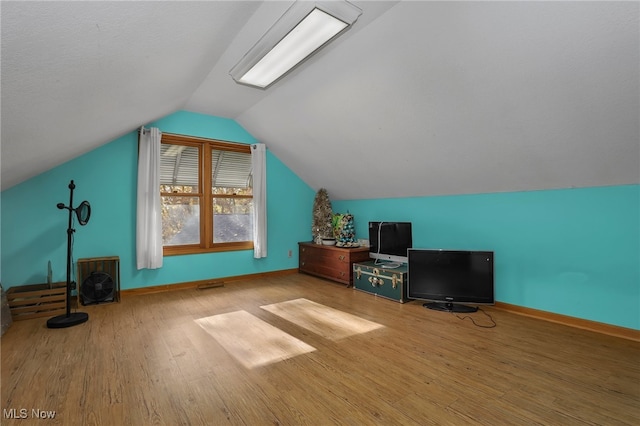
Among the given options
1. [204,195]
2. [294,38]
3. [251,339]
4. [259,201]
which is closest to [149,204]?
[204,195]

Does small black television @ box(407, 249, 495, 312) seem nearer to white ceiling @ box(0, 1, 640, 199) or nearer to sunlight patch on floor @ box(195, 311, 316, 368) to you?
white ceiling @ box(0, 1, 640, 199)

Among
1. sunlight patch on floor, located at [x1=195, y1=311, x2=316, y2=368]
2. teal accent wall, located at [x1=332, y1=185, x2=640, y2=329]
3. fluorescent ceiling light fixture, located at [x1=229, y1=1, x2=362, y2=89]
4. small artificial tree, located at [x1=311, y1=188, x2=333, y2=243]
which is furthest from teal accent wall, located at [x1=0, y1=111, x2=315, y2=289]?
teal accent wall, located at [x1=332, y1=185, x2=640, y2=329]

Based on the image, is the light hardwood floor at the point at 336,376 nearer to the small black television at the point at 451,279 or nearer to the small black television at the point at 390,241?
the small black television at the point at 451,279

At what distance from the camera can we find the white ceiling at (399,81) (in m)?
1.48

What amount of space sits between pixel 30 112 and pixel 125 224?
267 cm

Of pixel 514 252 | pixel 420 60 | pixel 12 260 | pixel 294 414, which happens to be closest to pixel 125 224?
pixel 12 260

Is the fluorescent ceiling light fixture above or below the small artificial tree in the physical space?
above

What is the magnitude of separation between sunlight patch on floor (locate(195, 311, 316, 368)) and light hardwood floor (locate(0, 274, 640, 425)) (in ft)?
0.31

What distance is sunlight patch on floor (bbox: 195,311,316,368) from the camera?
2.40 meters

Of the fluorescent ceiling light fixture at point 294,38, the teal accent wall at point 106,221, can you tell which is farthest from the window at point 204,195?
the fluorescent ceiling light fixture at point 294,38

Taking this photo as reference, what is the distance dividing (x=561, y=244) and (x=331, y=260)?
9.81 ft

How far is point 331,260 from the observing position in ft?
16.1

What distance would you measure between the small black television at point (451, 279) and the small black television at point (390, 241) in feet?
1.75

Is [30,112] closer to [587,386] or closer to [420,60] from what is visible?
[420,60]
